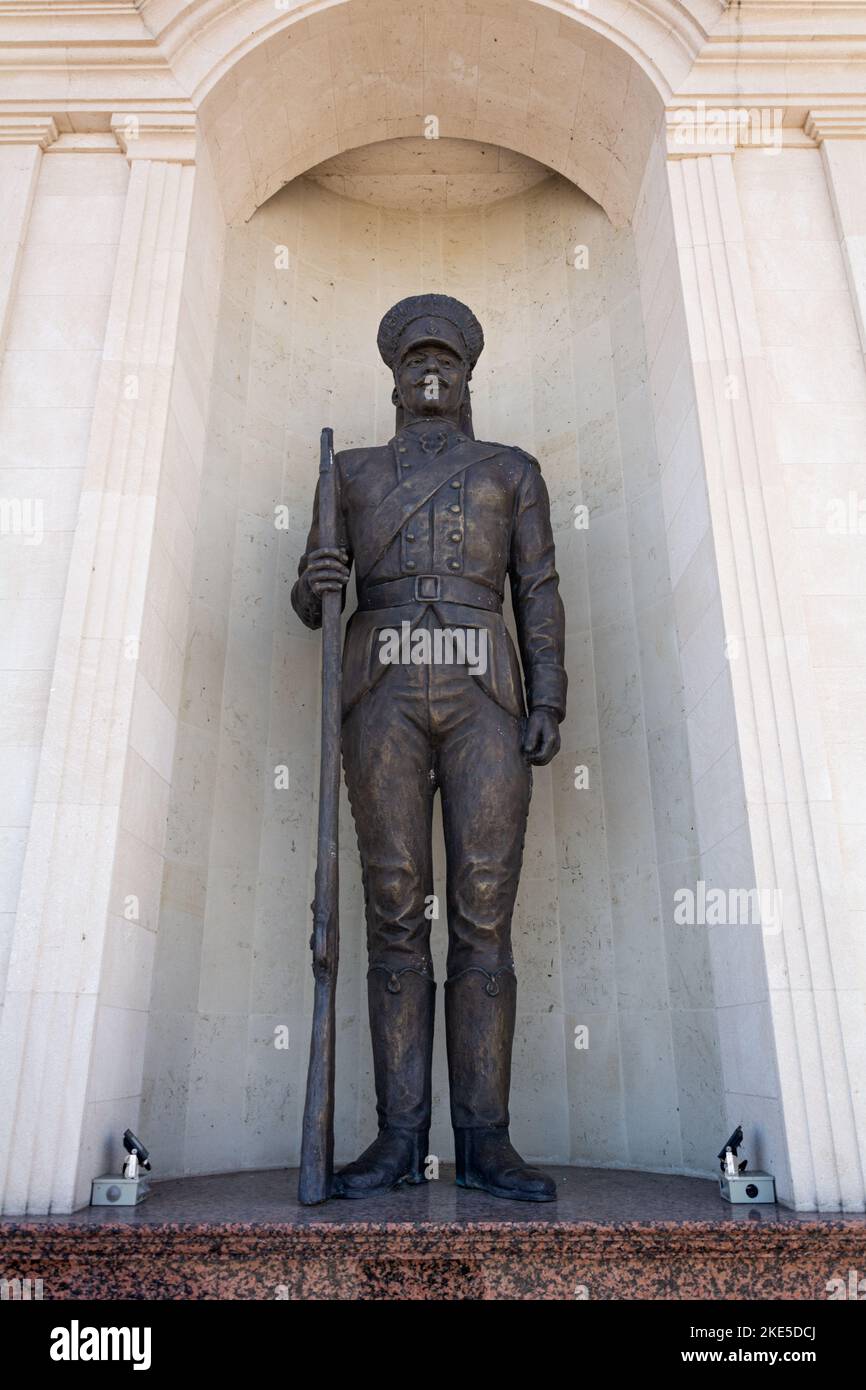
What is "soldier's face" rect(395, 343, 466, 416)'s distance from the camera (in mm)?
4590

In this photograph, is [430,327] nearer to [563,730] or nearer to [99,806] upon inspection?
[563,730]

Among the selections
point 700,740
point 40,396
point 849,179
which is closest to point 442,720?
point 700,740

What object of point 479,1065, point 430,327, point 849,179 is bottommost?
point 479,1065

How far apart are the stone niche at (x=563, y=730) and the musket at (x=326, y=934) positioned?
44.7 inches

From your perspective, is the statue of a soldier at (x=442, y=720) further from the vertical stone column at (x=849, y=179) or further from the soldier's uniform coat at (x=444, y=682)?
the vertical stone column at (x=849, y=179)

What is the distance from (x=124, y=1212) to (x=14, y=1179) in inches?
15.1

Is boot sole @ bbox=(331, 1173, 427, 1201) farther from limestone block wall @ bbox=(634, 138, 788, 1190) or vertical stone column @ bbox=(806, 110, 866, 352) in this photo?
vertical stone column @ bbox=(806, 110, 866, 352)

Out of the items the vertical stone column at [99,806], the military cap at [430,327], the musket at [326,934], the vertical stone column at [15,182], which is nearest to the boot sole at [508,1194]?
the musket at [326,934]

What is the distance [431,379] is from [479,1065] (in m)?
2.84

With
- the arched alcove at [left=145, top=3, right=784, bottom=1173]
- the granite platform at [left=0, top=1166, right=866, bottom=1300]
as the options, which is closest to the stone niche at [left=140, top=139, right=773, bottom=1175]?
the arched alcove at [left=145, top=3, right=784, bottom=1173]

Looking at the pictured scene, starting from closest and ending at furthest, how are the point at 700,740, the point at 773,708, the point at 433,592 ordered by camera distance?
the point at 773,708
the point at 433,592
the point at 700,740

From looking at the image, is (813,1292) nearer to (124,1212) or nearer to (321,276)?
(124,1212)

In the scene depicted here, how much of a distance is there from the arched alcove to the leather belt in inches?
36.9

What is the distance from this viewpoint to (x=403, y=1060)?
3824mm
